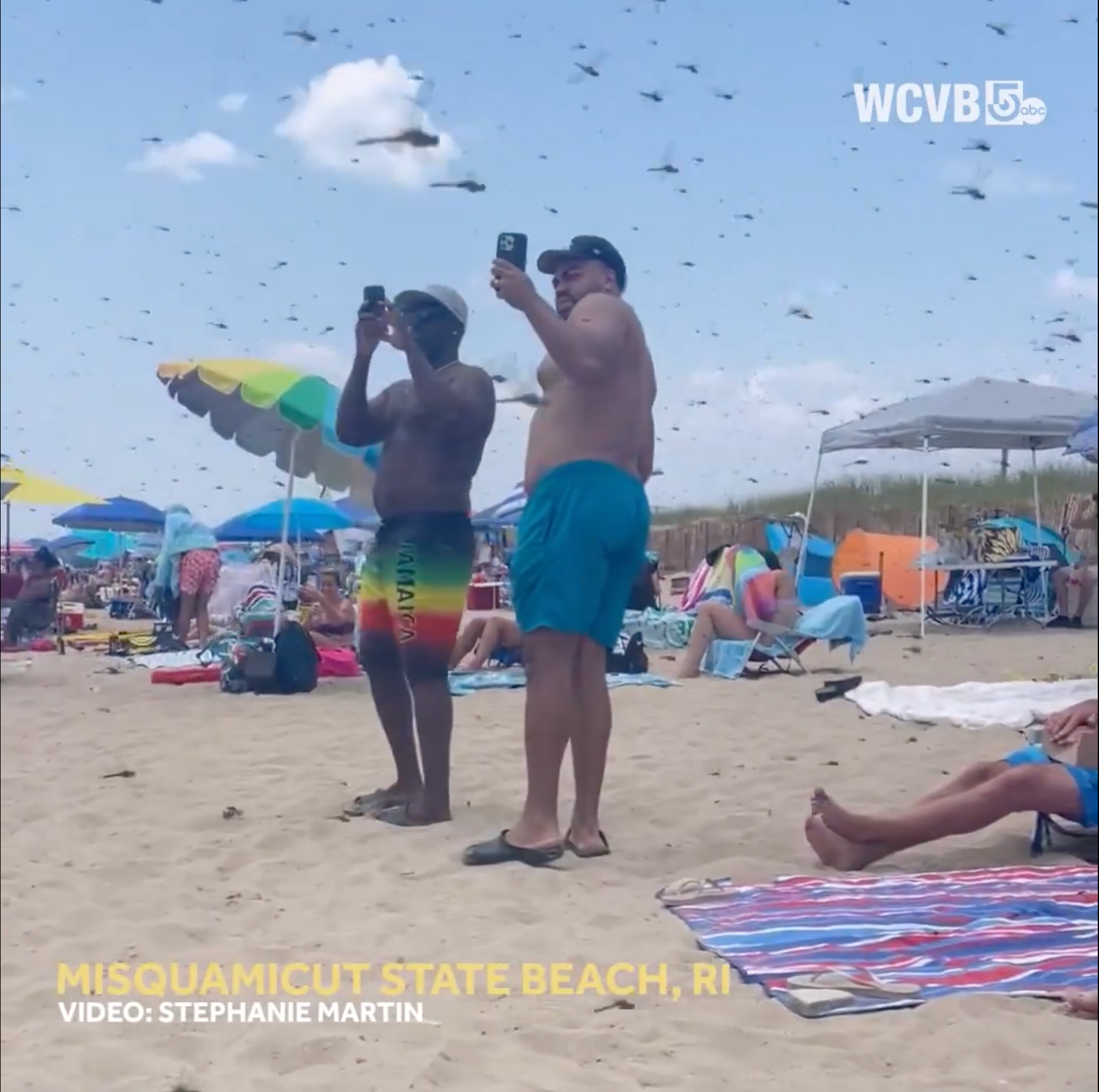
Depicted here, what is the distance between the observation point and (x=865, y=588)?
0.96m

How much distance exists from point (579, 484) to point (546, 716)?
226 millimetres

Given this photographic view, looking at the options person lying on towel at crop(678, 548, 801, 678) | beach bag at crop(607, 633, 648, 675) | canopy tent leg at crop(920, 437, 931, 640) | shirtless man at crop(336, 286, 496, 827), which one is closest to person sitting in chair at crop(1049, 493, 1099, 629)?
canopy tent leg at crop(920, 437, 931, 640)

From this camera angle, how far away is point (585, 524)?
0.83m

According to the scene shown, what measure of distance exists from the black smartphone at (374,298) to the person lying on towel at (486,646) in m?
0.23

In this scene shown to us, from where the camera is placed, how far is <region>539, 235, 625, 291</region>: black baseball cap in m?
0.77

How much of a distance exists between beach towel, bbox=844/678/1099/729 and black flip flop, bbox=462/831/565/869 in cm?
30

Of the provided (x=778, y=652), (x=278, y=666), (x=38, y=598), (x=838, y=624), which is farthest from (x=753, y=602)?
(x=38, y=598)

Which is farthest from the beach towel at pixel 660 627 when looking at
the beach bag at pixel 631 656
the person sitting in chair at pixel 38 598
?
the person sitting in chair at pixel 38 598

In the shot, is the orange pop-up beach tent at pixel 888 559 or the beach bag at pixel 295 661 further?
the beach bag at pixel 295 661

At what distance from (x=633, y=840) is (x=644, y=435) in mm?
818

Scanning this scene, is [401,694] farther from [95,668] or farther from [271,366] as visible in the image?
[95,668]

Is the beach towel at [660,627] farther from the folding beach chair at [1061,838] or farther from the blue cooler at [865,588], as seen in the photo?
the folding beach chair at [1061,838]

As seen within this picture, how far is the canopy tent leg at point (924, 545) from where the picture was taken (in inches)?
33.1

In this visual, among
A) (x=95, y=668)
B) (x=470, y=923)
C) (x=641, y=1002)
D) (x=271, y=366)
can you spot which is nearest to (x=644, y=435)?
(x=271, y=366)
